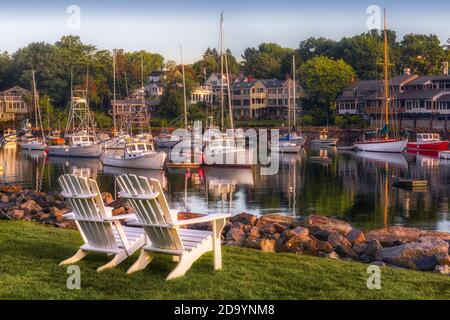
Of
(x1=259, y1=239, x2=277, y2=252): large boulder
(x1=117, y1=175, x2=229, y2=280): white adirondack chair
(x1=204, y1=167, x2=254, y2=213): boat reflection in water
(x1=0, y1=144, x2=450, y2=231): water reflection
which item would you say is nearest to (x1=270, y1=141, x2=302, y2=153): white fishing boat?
(x1=0, y1=144, x2=450, y2=231): water reflection

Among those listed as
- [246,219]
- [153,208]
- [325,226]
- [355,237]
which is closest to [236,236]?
[355,237]

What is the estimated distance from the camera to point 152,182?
8961mm

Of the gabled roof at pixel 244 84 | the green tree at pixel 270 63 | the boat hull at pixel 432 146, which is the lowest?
the boat hull at pixel 432 146

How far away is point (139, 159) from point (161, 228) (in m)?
41.6

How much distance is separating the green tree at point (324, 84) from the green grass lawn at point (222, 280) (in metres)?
A: 85.9

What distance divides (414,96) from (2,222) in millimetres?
77766

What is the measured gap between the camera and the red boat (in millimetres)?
66625

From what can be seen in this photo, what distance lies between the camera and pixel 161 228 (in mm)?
9164

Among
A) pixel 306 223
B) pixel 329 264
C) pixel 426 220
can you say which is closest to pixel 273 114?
pixel 426 220

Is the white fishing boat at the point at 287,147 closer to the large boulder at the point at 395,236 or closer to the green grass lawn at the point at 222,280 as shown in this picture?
the large boulder at the point at 395,236

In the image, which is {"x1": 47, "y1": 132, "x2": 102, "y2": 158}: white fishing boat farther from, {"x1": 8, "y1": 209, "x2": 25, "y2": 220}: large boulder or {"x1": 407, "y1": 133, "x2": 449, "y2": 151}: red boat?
{"x1": 8, "y1": 209, "x2": 25, "y2": 220}: large boulder

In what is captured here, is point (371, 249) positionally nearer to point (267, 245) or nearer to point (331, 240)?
point (331, 240)

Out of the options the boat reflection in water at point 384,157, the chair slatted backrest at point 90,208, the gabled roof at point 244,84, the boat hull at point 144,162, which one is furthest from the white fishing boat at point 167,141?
the chair slatted backrest at point 90,208

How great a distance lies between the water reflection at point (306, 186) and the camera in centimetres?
2720
